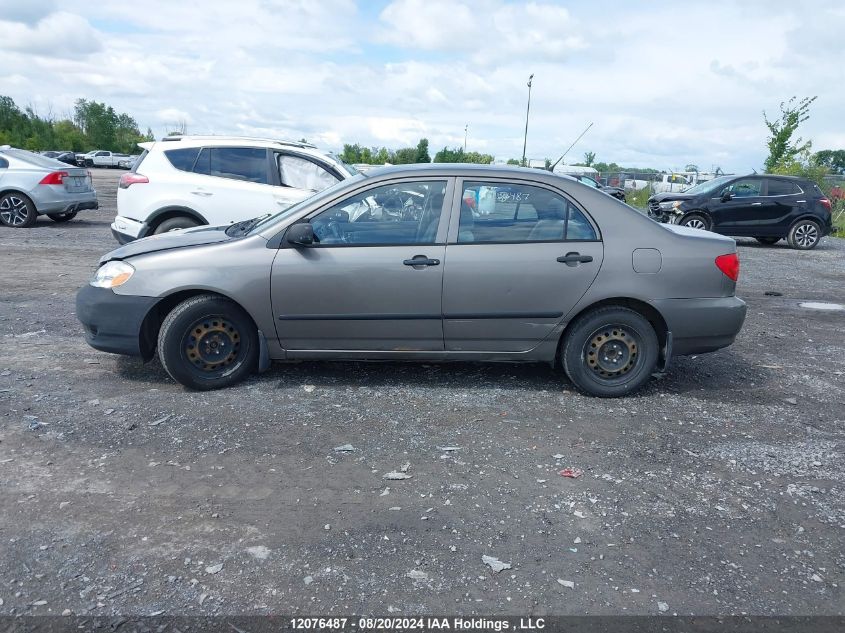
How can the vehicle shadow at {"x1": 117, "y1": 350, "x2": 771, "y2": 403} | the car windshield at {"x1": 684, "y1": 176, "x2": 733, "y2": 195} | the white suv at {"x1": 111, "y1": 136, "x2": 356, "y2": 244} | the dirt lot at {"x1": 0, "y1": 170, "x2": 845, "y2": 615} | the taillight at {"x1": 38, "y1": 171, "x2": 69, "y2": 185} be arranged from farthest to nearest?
the car windshield at {"x1": 684, "y1": 176, "x2": 733, "y2": 195} < the taillight at {"x1": 38, "y1": 171, "x2": 69, "y2": 185} < the white suv at {"x1": 111, "y1": 136, "x2": 356, "y2": 244} < the vehicle shadow at {"x1": 117, "y1": 350, "x2": 771, "y2": 403} < the dirt lot at {"x1": 0, "y1": 170, "x2": 845, "y2": 615}

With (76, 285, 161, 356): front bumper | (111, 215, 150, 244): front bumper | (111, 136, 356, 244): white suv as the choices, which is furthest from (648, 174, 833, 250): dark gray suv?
(76, 285, 161, 356): front bumper

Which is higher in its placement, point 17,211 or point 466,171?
point 466,171

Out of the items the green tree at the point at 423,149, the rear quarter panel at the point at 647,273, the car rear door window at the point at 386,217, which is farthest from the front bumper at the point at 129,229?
the green tree at the point at 423,149

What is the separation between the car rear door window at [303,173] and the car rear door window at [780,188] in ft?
37.4

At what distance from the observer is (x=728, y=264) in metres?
5.20

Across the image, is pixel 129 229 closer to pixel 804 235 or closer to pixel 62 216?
pixel 62 216

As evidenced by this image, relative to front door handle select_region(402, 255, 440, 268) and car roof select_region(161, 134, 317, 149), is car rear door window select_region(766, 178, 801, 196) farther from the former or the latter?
front door handle select_region(402, 255, 440, 268)

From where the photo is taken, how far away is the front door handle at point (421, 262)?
16.3 ft

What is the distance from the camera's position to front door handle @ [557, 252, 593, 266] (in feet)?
16.5

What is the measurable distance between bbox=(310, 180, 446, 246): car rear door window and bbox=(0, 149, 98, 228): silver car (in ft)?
39.4

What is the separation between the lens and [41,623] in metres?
2.66

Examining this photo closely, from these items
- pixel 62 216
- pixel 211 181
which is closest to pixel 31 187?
pixel 62 216

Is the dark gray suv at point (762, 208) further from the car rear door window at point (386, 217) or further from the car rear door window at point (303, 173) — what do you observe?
the car rear door window at point (386, 217)

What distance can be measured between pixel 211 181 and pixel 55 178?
7473 millimetres
